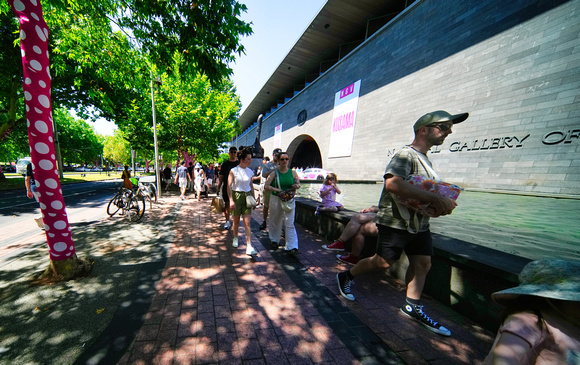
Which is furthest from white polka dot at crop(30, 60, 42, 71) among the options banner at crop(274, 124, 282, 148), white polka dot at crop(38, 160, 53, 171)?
banner at crop(274, 124, 282, 148)

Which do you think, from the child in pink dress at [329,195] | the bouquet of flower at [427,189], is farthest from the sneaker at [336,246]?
the bouquet of flower at [427,189]

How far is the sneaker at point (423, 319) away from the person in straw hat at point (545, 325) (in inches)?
63.9

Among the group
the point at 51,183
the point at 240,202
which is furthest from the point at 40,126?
the point at 240,202

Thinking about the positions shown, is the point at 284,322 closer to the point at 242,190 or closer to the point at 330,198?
the point at 242,190

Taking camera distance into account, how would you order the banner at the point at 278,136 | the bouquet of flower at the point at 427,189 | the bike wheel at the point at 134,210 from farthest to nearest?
the banner at the point at 278,136 < the bike wheel at the point at 134,210 < the bouquet of flower at the point at 427,189

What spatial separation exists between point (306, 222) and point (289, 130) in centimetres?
2619

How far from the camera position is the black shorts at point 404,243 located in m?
2.14

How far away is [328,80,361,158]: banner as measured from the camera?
57.0ft

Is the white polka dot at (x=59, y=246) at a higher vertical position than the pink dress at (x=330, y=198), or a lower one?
lower

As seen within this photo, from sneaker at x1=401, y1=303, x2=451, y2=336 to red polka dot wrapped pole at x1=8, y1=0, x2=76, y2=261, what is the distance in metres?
4.52

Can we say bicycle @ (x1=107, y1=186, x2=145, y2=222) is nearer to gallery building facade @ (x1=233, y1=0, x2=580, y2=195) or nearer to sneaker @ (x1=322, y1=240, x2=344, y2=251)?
sneaker @ (x1=322, y1=240, x2=344, y2=251)

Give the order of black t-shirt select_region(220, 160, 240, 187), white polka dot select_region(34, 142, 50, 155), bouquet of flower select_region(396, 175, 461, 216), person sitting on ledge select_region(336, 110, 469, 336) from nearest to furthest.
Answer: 1. bouquet of flower select_region(396, 175, 461, 216)
2. person sitting on ledge select_region(336, 110, 469, 336)
3. white polka dot select_region(34, 142, 50, 155)
4. black t-shirt select_region(220, 160, 240, 187)

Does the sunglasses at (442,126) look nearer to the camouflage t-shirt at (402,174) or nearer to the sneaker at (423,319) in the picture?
the camouflage t-shirt at (402,174)

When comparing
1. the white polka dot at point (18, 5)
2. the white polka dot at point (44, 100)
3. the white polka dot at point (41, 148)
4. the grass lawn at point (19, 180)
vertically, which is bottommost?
the grass lawn at point (19, 180)
